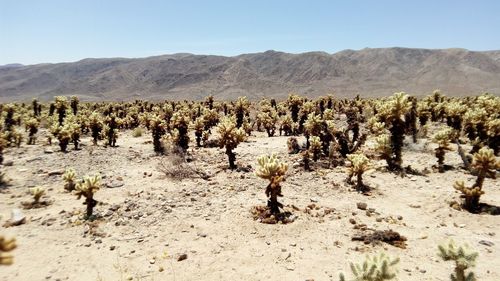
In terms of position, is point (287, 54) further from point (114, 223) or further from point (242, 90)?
point (114, 223)

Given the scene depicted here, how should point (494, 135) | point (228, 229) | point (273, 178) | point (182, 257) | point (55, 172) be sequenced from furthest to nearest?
point (494, 135) → point (55, 172) → point (273, 178) → point (228, 229) → point (182, 257)

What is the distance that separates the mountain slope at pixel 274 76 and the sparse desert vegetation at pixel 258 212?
85475mm

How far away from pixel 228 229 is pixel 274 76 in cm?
11940

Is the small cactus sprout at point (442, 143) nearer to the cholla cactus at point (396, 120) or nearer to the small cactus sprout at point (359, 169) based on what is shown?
the cholla cactus at point (396, 120)

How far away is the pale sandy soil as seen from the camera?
9195 mm

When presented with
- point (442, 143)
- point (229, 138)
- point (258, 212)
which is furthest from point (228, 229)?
point (442, 143)

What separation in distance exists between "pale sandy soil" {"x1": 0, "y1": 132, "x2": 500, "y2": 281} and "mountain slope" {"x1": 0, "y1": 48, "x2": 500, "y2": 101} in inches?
3501

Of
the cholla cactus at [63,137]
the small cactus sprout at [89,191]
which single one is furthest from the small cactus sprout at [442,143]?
the cholla cactus at [63,137]

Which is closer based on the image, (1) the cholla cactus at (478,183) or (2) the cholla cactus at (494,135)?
(1) the cholla cactus at (478,183)

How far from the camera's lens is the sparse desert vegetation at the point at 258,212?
30.3 feet

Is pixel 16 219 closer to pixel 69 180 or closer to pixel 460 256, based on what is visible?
pixel 69 180

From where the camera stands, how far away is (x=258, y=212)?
478 inches

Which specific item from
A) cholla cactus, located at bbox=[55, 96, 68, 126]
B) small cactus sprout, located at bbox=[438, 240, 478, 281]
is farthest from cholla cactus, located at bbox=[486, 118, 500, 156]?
cholla cactus, located at bbox=[55, 96, 68, 126]

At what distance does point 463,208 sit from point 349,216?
393 centimetres
